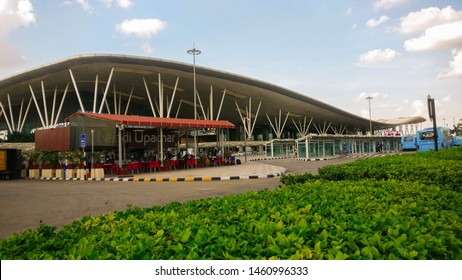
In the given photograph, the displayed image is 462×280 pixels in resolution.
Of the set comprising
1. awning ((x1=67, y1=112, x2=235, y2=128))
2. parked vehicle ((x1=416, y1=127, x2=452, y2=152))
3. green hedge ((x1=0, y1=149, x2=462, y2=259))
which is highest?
awning ((x1=67, y1=112, x2=235, y2=128))

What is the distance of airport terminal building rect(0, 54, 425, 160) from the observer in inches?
854

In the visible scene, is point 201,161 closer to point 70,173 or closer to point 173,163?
point 173,163

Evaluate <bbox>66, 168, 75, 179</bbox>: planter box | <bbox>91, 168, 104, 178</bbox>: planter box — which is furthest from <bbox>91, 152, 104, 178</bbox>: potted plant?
<bbox>66, 168, 75, 179</bbox>: planter box

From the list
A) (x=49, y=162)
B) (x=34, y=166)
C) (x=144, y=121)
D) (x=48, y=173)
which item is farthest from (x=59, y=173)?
(x=144, y=121)

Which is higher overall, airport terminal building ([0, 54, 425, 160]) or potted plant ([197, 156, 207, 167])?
airport terminal building ([0, 54, 425, 160])

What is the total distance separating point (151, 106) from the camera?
44.8 meters

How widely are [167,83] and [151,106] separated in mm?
4137

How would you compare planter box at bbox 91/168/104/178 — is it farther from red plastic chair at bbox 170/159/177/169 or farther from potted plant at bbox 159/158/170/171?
red plastic chair at bbox 170/159/177/169

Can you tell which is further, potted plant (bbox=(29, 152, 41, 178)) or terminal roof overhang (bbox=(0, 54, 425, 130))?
terminal roof overhang (bbox=(0, 54, 425, 130))

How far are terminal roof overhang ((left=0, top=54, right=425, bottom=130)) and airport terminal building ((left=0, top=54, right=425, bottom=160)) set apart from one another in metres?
0.11

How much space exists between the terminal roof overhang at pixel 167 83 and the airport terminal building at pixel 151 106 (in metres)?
0.11

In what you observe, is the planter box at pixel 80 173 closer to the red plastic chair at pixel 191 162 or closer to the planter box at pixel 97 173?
the planter box at pixel 97 173

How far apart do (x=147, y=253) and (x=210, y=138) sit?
101 feet

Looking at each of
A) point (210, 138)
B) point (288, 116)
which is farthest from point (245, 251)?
point (288, 116)
